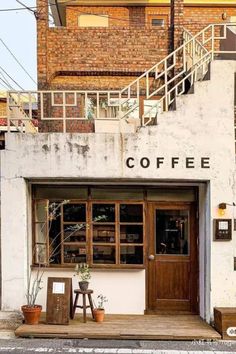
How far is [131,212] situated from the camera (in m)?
8.94

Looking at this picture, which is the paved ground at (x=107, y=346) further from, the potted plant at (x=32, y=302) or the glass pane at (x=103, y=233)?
the glass pane at (x=103, y=233)

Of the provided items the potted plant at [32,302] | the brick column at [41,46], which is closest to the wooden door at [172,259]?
the potted plant at [32,302]

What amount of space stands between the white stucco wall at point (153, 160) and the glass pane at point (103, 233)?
3.80 ft

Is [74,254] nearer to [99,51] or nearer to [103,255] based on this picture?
[103,255]

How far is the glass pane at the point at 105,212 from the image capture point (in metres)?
8.92

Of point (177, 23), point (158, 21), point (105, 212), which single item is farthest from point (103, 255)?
point (158, 21)

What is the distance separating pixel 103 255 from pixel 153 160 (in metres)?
2.24

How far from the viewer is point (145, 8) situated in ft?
45.6

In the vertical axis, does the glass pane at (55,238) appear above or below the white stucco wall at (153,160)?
below

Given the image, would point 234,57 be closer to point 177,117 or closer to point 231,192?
point 177,117

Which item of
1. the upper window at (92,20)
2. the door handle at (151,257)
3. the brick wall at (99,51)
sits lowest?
the door handle at (151,257)

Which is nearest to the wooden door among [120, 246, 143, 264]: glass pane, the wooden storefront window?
[120, 246, 143, 264]: glass pane

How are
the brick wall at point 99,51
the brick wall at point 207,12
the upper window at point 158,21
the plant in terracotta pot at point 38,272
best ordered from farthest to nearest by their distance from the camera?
the upper window at point 158,21, the brick wall at point 207,12, the brick wall at point 99,51, the plant in terracotta pot at point 38,272

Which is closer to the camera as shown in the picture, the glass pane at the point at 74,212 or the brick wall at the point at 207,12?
the glass pane at the point at 74,212
